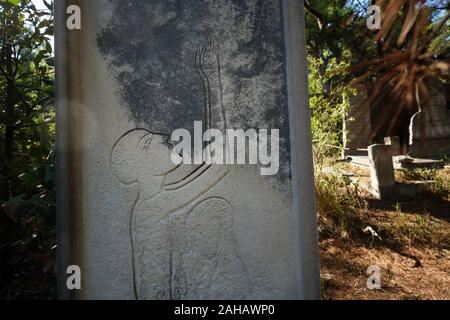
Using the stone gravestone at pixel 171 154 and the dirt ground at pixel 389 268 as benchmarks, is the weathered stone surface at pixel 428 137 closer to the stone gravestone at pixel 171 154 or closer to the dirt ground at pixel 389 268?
the dirt ground at pixel 389 268

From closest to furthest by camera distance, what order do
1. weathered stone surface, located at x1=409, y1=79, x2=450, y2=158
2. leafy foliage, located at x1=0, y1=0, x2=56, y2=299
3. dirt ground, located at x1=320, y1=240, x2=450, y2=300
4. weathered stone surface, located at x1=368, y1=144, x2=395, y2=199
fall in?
leafy foliage, located at x1=0, y1=0, x2=56, y2=299 < dirt ground, located at x1=320, y1=240, x2=450, y2=300 < weathered stone surface, located at x1=368, y1=144, x2=395, y2=199 < weathered stone surface, located at x1=409, y1=79, x2=450, y2=158

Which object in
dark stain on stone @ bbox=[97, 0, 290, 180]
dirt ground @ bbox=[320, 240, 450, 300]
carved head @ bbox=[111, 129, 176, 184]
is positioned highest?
dark stain on stone @ bbox=[97, 0, 290, 180]

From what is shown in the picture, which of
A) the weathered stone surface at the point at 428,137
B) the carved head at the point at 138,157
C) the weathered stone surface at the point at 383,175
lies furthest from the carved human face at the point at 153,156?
the weathered stone surface at the point at 428,137

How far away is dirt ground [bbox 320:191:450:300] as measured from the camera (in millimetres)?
2305

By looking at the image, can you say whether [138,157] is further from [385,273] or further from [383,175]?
[383,175]

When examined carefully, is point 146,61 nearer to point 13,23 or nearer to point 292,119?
point 292,119

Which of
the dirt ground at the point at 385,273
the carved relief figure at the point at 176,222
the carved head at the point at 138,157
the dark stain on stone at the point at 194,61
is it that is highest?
the dark stain on stone at the point at 194,61

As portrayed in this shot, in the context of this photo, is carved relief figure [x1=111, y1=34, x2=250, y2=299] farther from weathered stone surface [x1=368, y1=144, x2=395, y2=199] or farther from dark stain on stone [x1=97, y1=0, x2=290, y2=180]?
weathered stone surface [x1=368, y1=144, x2=395, y2=199]

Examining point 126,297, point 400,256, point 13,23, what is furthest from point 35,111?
point 400,256

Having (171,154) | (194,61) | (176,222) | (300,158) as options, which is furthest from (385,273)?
(194,61)

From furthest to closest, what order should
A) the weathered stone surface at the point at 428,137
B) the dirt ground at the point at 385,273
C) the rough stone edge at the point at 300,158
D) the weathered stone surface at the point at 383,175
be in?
1. the weathered stone surface at the point at 428,137
2. the weathered stone surface at the point at 383,175
3. the dirt ground at the point at 385,273
4. the rough stone edge at the point at 300,158

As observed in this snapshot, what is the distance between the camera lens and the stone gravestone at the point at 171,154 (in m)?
1.40

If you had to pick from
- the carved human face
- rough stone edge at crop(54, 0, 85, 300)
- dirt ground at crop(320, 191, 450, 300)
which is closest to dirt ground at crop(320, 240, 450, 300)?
dirt ground at crop(320, 191, 450, 300)

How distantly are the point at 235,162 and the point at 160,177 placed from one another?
1.10 ft
